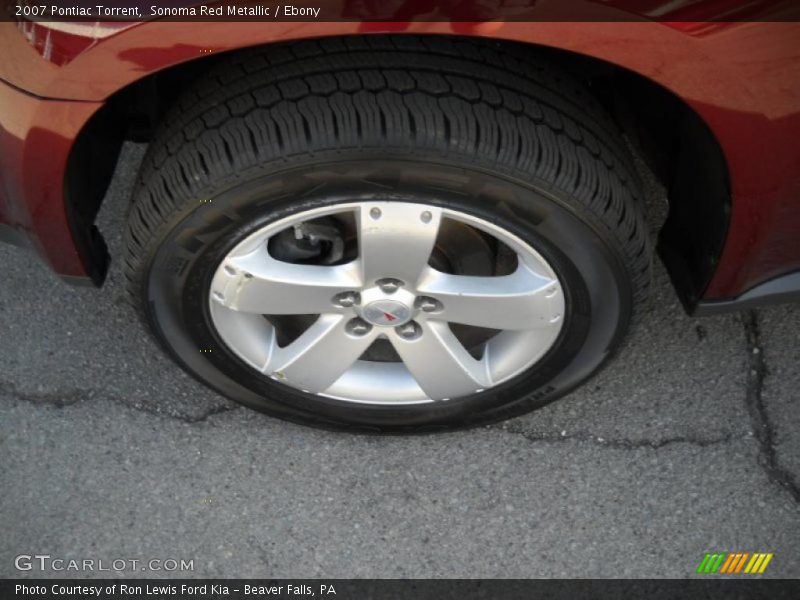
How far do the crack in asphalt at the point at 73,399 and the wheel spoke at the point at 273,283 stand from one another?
1.62ft

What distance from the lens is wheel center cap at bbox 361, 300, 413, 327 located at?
68.1 inches

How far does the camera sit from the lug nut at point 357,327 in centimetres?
182

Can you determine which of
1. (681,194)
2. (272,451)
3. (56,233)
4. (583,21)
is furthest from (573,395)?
(56,233)

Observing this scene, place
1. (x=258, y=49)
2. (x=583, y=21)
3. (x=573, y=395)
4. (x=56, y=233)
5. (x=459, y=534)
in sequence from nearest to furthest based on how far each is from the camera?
(x=583, y=21) < (x=258, y=49) < (x=56, y=233) < (x=459, y=534) < (x=573, y=395)

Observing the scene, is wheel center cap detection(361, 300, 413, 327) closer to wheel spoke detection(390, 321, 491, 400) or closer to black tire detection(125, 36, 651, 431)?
wheel spoke detection(390, 321, 491, 400)

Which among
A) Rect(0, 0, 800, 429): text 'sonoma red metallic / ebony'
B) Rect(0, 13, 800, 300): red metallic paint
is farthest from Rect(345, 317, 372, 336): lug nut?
Rect(0, 13, 800, 300): red metallic paint

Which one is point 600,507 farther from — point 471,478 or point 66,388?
point 66,388

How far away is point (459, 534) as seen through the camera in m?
1.98

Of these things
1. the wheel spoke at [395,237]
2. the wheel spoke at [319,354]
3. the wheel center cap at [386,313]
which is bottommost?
the wheel spoke at [319,354]

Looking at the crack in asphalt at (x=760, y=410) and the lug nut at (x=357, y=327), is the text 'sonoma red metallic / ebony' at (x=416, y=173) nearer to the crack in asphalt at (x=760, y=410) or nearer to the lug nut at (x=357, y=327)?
the lug nut at (x=357, y=327)

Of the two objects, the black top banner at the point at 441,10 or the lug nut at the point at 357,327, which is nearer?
the black top banner at the point at 441,10

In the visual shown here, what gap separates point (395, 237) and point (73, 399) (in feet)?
3.49

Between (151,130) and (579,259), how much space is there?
0.97 metres

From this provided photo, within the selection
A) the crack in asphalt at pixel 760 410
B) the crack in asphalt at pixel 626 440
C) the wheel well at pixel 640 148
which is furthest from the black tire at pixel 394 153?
the crack in asphalt at pixel 760 410
